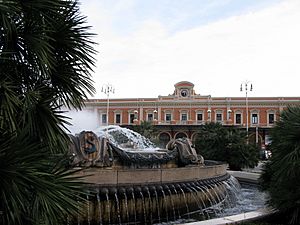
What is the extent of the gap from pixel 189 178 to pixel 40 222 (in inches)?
329

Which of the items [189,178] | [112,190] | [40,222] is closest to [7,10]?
[40,222]

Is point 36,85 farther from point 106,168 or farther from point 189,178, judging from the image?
point 189,178

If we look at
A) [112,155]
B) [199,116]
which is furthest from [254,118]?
[112,155]

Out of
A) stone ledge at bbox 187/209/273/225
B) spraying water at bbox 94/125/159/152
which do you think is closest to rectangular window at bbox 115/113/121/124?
spraying water at bbox 94/125/159/152

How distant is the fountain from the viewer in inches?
370

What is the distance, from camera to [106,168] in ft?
35.0

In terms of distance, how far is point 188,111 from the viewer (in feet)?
197

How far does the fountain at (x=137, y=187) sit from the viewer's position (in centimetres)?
939

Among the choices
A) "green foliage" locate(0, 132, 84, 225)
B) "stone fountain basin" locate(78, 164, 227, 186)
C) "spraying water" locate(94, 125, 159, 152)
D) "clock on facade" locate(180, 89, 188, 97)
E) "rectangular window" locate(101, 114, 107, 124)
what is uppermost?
"clock on facade" locate(180, 89, 188, 97)

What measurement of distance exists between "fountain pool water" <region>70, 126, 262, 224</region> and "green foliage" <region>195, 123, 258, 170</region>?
1434 centimetres

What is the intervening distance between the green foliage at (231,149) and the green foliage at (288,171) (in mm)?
18608

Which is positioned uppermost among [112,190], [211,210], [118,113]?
[118,113]

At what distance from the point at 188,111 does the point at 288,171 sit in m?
52.9

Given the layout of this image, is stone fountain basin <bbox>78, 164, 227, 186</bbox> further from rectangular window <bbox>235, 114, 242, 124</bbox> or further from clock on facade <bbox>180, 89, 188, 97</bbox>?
clock on facade <bbox>180, 89, 188, 97</bbox>
